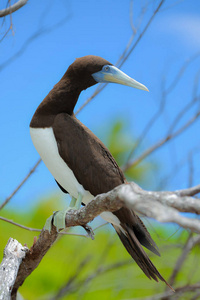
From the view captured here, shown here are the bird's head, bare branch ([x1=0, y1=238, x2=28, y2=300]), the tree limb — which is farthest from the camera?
bare branch ([x1=0, y1=238, x2=28, y2=300])

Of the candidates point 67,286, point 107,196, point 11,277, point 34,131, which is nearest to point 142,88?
point 34,131

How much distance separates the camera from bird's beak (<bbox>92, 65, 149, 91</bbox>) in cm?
236

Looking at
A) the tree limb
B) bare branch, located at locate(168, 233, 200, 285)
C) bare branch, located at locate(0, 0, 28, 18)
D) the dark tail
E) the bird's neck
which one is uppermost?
bare branch, located at locate(0, 0, 28, 18)

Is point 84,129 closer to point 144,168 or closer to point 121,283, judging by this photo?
point 121,283

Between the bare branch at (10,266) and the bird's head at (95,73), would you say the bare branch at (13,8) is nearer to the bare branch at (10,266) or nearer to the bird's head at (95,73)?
the bird's head at (95,73)

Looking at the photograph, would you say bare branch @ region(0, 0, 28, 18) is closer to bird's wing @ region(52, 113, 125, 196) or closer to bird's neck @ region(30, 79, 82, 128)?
bird's neck @ region(30, 79, 82, 128)

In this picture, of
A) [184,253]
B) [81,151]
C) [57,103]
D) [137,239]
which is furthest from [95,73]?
[184,253]

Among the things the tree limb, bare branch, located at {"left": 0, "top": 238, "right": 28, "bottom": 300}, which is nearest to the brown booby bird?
the tree limb

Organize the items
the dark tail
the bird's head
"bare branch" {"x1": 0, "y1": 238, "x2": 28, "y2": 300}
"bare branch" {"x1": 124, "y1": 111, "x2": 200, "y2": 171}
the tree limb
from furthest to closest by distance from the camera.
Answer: "bare branch" {"x1": 124, "y1": 111, "x2": 200, "y2": 171} < "bare branch" {"x1": 0, "y1": 238, "x2": 28, "y2": 300} < the bird's head < the dark tail < the tree limb

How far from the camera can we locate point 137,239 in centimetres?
227

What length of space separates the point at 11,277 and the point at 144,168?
252 cm

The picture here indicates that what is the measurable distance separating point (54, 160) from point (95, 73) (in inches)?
22.5

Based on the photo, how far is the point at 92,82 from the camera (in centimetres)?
242

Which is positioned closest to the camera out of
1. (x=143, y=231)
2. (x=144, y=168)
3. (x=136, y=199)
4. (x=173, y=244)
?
(x=136, y=199)
